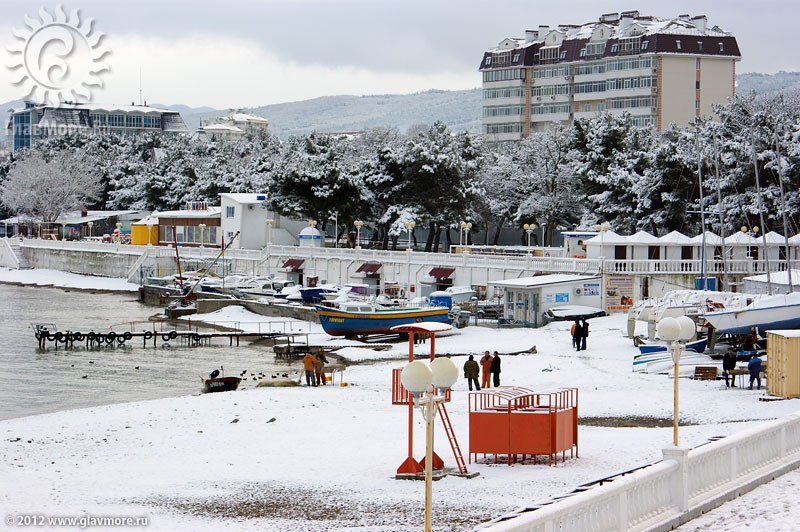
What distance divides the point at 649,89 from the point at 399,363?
378ft

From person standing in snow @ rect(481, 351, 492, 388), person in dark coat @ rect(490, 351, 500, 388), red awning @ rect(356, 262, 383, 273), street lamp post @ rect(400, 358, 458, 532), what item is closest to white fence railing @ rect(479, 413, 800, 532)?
street lamp post @ rect(400, 358, 458, 532)

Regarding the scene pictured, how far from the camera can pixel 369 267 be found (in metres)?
76.2

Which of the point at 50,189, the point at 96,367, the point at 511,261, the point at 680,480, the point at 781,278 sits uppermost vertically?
the point at 50,189

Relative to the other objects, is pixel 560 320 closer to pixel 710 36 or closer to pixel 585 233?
pixel 585 233

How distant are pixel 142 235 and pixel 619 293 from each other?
66.0 metres

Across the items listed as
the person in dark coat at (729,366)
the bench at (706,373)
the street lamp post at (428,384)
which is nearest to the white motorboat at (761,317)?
the bench at (706,373)

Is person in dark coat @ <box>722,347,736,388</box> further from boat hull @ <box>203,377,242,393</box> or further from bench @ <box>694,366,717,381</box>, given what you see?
boat hull @ <box>203,377,242,393</box>

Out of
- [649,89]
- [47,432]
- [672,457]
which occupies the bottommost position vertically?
[47,432]

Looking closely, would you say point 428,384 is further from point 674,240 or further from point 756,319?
point 674,240

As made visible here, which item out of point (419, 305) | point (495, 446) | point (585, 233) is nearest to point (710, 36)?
point (585, 233)

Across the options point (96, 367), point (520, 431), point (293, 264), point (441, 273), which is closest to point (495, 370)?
point (520, 431)

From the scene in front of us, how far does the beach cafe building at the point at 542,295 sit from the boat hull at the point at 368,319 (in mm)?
3217

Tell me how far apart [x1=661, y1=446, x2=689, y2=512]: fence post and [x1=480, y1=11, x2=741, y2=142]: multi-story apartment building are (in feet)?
462

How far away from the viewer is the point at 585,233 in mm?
70875
